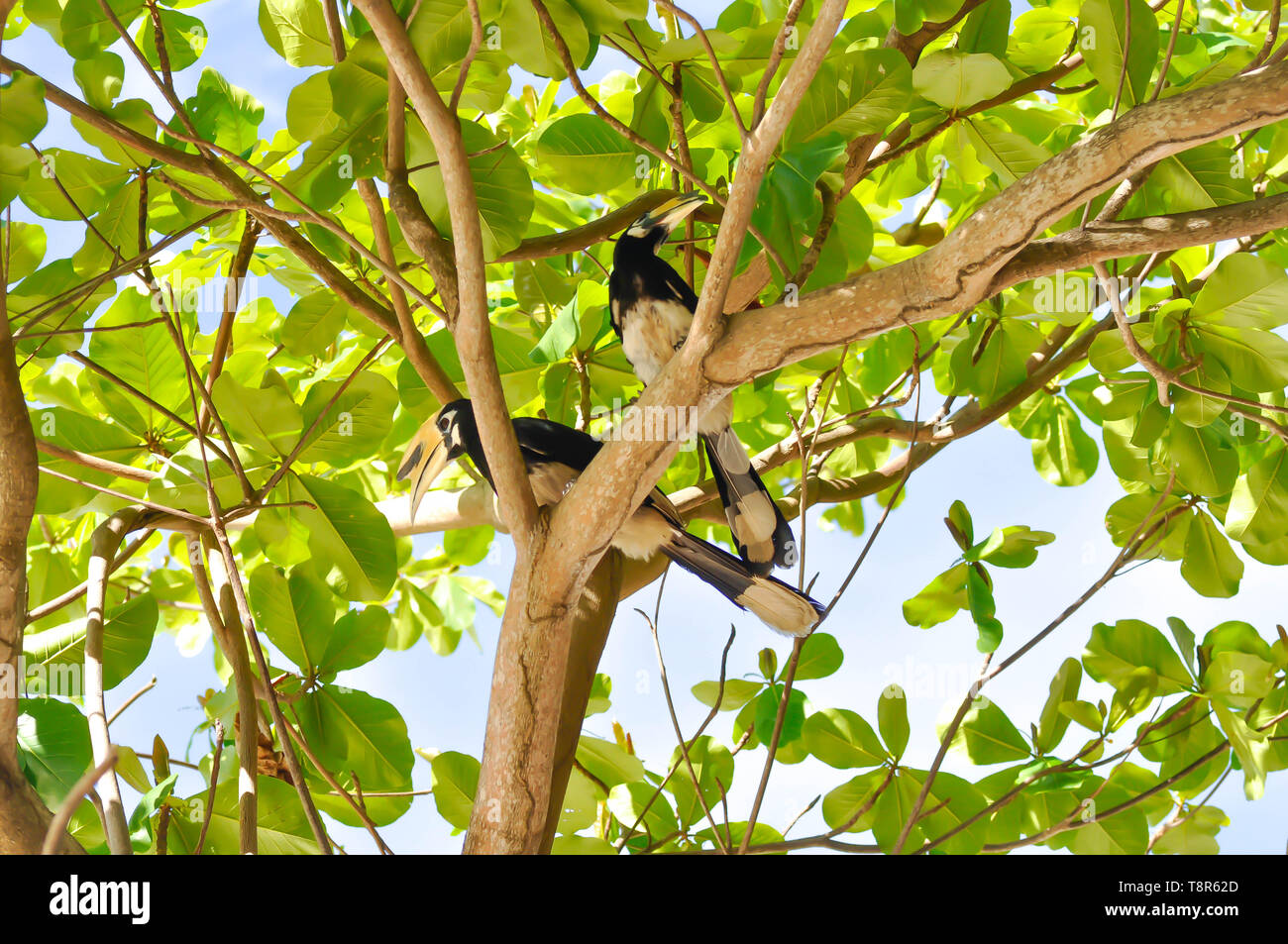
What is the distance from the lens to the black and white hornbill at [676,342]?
2189mm

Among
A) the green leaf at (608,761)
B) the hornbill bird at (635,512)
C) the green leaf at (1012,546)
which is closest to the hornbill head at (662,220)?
the hornbill bird at (635,512)

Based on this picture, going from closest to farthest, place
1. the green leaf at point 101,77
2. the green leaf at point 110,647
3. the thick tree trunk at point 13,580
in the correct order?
1. the thick tree trunk at point 13,580
2. the green leaf at point 101,77
3. the green leaf at point 110,647

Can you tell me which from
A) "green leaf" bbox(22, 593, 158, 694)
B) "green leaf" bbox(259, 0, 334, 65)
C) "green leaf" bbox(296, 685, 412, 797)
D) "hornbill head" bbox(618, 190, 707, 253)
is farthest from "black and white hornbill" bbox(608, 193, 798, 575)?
"green leaf" bbox(22, 593, 158, 694)

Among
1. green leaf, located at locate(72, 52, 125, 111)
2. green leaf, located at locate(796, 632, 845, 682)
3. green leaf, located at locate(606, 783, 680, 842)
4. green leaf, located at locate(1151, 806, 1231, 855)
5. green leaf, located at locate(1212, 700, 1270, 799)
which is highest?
green leaf, located at locate(72, 52, 125, 111)

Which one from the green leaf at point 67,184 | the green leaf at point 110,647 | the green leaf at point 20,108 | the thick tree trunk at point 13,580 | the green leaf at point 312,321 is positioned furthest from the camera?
the green leaf at point 312,321

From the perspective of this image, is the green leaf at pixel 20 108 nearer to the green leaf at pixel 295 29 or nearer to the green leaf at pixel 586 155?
the green leaf at pixel 295 29

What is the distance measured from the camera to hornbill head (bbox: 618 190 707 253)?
7.09 feet

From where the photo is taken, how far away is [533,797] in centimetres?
159

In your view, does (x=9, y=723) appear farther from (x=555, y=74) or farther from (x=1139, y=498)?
(x=1139, y=498)

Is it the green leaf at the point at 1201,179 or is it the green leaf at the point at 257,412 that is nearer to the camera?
the green leaf at the point at 1201,179

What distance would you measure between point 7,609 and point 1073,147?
1.82 metres

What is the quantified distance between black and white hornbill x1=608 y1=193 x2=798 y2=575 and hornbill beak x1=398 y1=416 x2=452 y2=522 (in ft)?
1.71

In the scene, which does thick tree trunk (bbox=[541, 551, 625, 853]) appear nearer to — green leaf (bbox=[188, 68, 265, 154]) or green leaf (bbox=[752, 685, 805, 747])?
green leaf (bbox=[752, 685, 805, 747])
